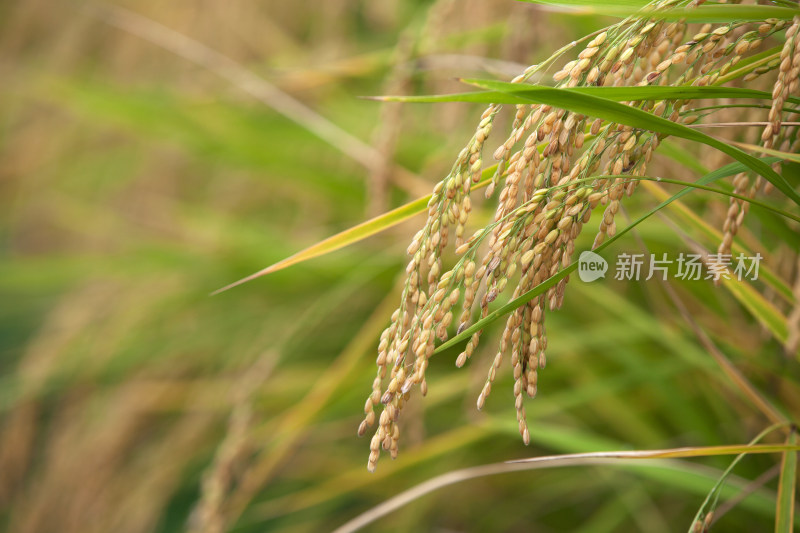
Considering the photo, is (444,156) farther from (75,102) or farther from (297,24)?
(297,24)

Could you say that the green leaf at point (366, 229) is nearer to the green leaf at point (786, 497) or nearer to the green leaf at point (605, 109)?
the green leaf at point (605, 109)

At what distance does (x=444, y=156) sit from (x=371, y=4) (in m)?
1.45

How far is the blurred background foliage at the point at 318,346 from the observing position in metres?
1.25

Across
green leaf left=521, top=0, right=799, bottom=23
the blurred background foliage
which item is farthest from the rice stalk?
the blurred background foliage

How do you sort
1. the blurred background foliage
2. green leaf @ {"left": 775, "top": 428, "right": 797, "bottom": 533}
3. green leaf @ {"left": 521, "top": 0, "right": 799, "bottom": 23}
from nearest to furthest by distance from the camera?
green leaf @ {"left": 521, "top": 0, "right": 799, "bottom": 23} → green leaf @ {"left": 775, "top": 428, "right": 797, "bottom": 533} → the blurred background foliage

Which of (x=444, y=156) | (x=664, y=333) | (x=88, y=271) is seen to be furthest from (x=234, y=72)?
(x=664, y=333)

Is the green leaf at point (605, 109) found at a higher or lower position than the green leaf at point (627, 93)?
lower

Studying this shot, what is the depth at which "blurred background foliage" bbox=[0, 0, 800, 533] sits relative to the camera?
125 centimetres

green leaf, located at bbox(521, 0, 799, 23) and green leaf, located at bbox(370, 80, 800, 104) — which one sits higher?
green leaf, located at bbox(521, 0, 799, 23)

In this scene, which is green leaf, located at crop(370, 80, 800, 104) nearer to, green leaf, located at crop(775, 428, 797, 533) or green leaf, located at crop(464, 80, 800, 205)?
green leaf, located at crop(464, 80, 800, 205)

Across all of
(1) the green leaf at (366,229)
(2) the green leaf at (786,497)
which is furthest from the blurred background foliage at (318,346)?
(1) the green leaf at (366,229)

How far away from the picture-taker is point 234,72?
1463 millimetres

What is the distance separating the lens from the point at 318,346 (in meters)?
1.87

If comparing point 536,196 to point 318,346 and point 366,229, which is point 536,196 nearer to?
point 366,229
